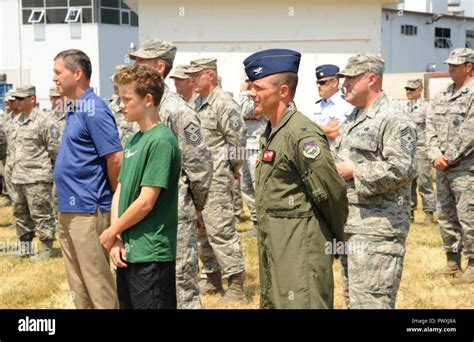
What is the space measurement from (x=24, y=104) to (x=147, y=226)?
22.3 ft

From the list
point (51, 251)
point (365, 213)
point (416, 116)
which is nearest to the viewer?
point (365, 213)

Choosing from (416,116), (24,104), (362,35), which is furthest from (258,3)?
(24,104)

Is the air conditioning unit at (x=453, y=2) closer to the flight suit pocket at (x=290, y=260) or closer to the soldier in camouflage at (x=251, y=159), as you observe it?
the soldier in camouflage at (x=251, y=159)

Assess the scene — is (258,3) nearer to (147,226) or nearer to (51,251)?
(51,251)

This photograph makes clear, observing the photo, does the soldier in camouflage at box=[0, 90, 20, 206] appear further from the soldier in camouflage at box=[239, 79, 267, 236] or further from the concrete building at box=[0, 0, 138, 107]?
the concrete building at box=[0, 0, 138, 107]

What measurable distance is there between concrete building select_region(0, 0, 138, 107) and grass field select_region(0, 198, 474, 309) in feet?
80.0

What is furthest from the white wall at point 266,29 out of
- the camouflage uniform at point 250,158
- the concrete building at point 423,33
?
the concrete building at point 423,33

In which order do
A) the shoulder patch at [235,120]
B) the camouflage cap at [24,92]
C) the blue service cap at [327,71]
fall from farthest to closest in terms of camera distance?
the camouflage cap at [24,92] < the blue service cap at [327,71] < the shoulder patch at [235,120]

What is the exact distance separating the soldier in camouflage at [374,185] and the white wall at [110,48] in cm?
2837

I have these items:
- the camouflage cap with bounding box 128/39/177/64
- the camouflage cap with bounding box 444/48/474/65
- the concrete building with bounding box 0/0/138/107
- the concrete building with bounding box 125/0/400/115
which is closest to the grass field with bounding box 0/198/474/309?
the camouflage cap with bounding box 444/48/474/65

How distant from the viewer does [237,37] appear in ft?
54.8

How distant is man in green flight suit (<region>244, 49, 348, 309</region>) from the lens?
4543mm

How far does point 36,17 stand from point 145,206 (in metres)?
33.5

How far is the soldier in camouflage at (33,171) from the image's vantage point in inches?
430
